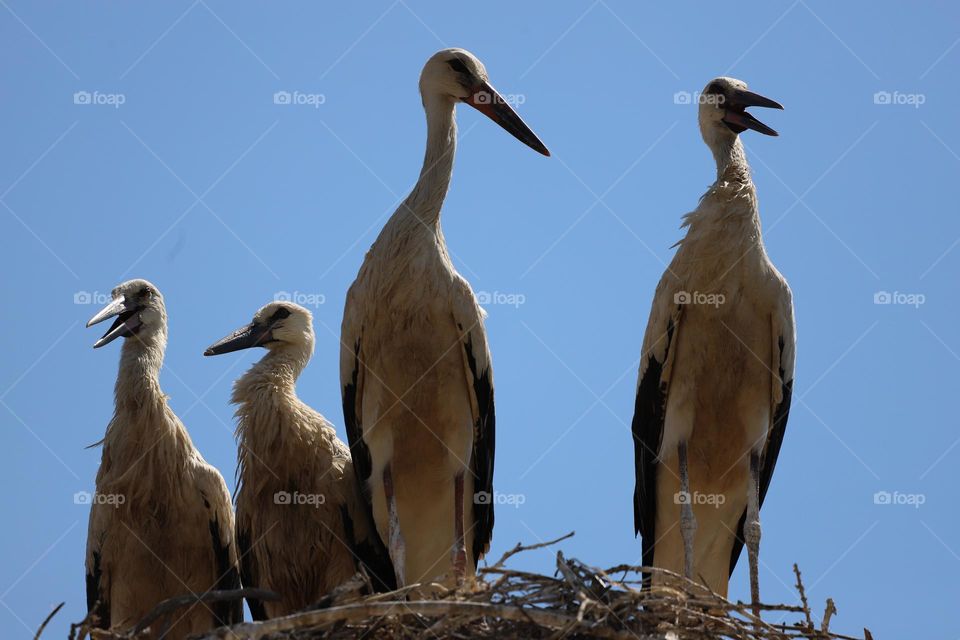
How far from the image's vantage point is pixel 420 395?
771 centimetres

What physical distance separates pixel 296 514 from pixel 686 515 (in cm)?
210

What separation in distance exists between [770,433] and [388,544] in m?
2.02

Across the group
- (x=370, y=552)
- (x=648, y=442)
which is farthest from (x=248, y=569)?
(x=648, y=442)

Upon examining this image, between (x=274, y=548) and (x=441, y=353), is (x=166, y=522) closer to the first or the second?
(x=274, y=548)

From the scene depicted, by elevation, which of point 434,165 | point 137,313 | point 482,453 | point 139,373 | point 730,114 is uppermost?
point 730,114

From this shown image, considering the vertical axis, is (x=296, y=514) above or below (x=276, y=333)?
below

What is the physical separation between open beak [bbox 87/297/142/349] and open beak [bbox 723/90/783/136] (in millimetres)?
3518

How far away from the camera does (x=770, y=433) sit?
7629 mm

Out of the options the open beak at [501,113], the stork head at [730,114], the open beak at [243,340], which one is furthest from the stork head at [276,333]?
the stork head at [730,114]

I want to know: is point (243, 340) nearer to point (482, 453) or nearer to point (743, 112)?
point (482, 453)

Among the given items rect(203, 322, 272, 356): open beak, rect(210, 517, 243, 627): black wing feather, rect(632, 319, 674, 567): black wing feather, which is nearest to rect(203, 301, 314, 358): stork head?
rect(203, 322, 272, 356): open beak

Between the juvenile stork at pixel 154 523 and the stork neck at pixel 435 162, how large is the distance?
5.95 feet

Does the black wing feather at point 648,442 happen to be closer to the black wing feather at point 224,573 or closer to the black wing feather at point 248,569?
the black wing feather at point 248,569

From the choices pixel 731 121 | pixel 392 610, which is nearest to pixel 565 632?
pixel 392 610
